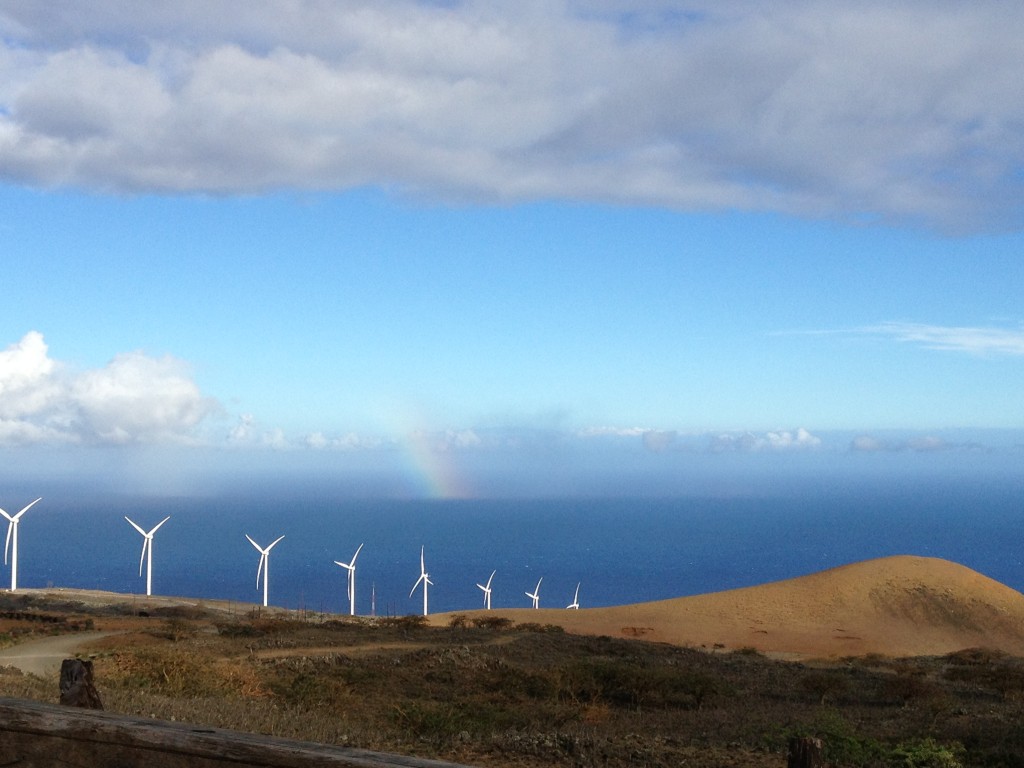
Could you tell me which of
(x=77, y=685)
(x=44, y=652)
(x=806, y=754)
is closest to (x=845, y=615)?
(x=44, y=652)

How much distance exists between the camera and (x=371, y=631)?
3294cm

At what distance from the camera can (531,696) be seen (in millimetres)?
20156

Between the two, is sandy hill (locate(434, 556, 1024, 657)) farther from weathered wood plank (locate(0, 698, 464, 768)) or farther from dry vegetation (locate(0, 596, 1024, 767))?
weathered wood plank (locate(0, 698, 464, 768))

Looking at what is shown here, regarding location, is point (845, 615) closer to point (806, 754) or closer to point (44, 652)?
point (44, 652)

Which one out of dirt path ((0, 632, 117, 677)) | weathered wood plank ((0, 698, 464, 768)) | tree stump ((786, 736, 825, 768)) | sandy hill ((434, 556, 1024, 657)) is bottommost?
sandy hill ((434, 556, 1024, 657))

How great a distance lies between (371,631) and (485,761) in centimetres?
2200

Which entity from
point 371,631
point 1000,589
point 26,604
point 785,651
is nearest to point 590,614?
point 785,651

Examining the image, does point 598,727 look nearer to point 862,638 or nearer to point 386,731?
point 386,731

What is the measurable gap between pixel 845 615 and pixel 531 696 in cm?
3548

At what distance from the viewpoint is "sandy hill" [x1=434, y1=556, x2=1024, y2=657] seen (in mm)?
45438

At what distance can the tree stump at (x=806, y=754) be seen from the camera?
5.82m

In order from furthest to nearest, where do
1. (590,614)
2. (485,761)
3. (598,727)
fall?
(590,614) → (598,727) → (485,761)

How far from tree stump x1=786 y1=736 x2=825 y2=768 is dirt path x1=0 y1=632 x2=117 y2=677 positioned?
58.0ft

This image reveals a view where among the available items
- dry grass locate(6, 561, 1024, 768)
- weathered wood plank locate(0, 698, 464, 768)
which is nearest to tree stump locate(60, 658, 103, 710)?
weathered wood plank locate(0, 698, 464, 768)
